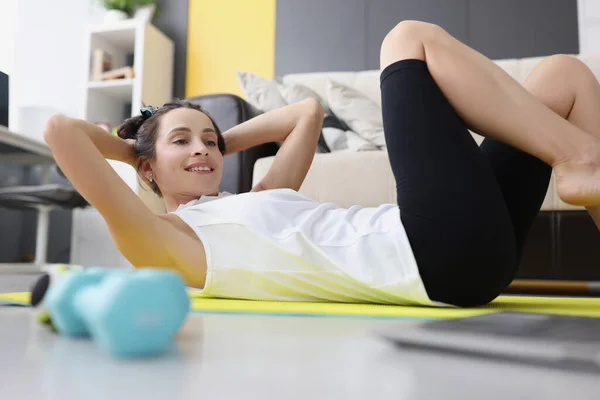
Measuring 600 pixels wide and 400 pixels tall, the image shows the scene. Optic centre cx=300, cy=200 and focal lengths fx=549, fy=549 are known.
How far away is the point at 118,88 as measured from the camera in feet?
13.8

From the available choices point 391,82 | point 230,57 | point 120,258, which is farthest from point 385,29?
point 391,82

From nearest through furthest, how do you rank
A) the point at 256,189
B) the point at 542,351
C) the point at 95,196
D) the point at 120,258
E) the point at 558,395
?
1. the point at 558,395
2. the point at 542,351
3. the point at 95,196
4. the point at 256,189
5. the point at 120,258

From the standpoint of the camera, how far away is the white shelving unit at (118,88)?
3.92 metres

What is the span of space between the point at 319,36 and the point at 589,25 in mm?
1910

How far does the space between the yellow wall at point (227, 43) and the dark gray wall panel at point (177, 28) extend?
45 mm

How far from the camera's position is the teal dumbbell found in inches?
17.9

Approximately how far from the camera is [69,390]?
432 mm

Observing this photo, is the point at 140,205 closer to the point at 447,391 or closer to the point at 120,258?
the point at 447,391

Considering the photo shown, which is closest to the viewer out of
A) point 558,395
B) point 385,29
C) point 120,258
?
point 558,395

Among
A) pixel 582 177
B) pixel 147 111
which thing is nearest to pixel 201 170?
pixel 147 111

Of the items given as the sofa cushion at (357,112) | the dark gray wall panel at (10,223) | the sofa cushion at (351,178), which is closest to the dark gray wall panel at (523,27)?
the sofa cushion at (357,112)

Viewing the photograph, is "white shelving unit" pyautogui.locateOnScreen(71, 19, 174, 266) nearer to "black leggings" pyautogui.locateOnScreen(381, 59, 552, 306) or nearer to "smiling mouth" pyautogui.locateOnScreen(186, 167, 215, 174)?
"smiling mouth" pyautogui.locateOnScreen(186, 167, 215, 174)

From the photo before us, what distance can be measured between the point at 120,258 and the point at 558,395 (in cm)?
370

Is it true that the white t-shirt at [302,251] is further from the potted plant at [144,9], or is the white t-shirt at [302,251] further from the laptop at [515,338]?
the potted plant at [144,9]
